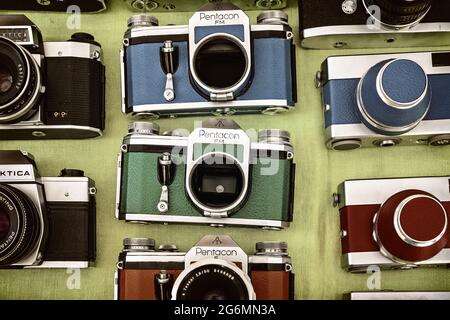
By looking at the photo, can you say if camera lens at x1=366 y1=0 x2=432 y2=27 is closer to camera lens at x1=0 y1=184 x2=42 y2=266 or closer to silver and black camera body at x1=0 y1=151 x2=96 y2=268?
silver and black camera body at x1=0 y1=151 x2=96 y2=268

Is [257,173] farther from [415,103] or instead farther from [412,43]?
[412,43]

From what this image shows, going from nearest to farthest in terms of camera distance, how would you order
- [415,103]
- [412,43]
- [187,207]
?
[415,103] < [187,207] < [412,43]

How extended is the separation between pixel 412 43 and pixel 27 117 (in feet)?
3.03

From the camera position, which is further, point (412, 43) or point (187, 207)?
point (412, 43)

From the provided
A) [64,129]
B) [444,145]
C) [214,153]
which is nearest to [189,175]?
[214,153]

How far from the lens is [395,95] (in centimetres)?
127

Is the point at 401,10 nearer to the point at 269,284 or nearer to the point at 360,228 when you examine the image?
the point at 360,228

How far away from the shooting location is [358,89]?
136 cm

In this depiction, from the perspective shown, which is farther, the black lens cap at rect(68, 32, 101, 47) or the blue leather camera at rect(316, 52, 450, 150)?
the black lens cap at rect(68, 32, 101, 47)

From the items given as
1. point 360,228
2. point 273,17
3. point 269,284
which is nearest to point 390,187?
point 360,228

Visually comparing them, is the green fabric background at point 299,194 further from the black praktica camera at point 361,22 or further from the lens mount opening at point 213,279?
the lens mount opening at point 213,279

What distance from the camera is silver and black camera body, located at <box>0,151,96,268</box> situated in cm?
129

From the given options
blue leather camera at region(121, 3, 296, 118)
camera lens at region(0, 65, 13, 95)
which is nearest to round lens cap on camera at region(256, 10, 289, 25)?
blue leather camera at region(121, 3, 296, 118)

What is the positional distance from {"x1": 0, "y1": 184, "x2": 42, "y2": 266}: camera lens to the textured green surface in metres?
0.21
